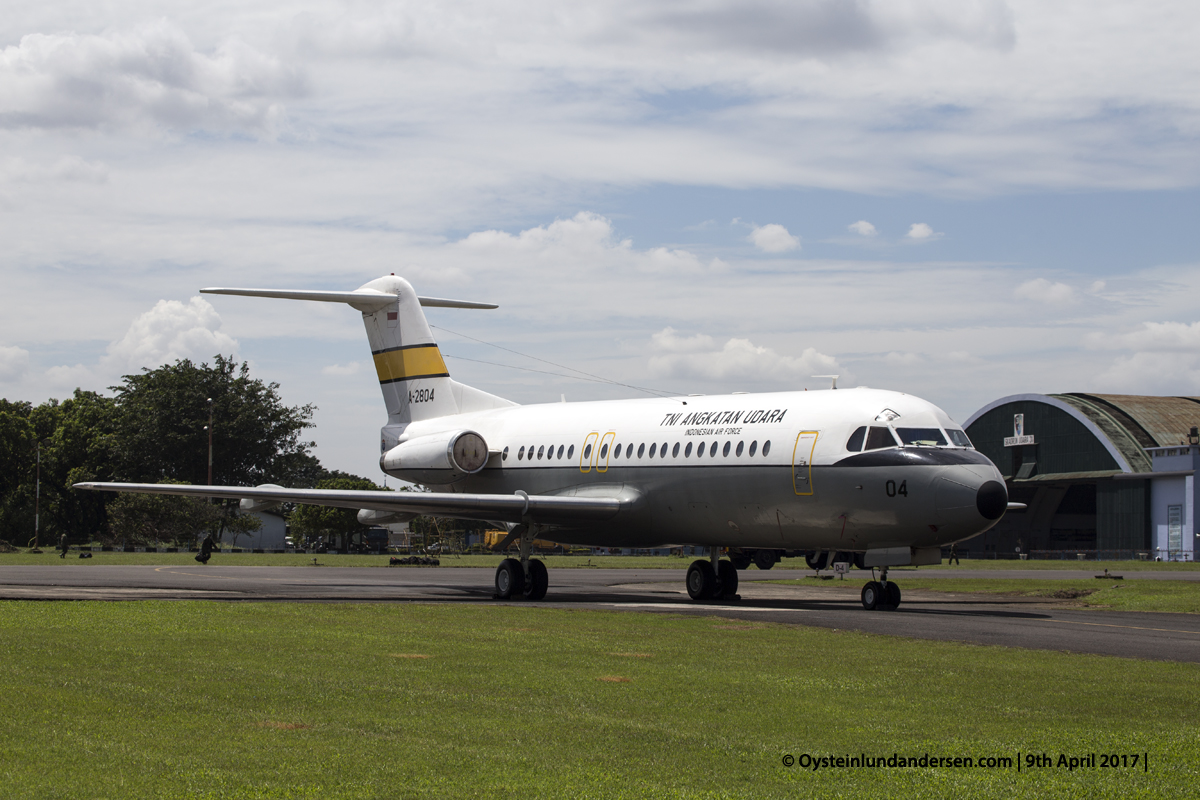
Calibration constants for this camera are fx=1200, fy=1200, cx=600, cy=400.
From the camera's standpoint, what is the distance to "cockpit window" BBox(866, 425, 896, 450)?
23.0m

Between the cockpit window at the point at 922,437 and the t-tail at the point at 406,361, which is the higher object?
the t-tail at the point at 406,361

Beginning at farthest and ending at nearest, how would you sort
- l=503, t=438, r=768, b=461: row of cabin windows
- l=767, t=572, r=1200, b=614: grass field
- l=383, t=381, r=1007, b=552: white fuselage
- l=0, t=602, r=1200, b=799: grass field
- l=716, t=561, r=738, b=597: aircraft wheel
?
l=716, t=561, r=738, b=597: aircraft wheel < l=767, t=572, r=1200, b=614: grass field < l=503, t=438, r=768, b=461: row of cabin windows < l=383, t=381, r=1007, b=552: white fuselage < l=0, t=602, r=1200, b=799: grass field

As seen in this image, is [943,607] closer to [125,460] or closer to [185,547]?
[185,547]

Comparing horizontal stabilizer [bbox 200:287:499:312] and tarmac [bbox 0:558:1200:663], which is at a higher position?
horizontal stabilizer [bbox 200:287:499:312]

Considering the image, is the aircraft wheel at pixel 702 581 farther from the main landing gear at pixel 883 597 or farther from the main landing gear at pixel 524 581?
the main landing gear at pixel 883 597

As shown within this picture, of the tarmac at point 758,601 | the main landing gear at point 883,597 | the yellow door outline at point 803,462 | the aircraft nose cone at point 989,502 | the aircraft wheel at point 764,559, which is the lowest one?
the aircraft wheel at point 764,559

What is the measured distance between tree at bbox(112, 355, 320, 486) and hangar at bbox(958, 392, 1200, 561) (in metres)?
55.9

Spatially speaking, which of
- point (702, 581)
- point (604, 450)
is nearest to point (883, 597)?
point (702, 581)

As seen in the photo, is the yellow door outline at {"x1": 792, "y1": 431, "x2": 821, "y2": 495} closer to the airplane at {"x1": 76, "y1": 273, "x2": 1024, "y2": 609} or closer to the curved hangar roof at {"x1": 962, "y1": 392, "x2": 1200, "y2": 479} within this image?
the airplane at {"x1": 76, "y1": 273, "x2": 1024, "y2": 609}

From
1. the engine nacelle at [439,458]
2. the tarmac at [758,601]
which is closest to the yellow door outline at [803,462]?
the tarmac at [758,601]

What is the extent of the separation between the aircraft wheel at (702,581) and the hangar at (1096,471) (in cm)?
5170

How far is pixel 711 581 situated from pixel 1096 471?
57.1m

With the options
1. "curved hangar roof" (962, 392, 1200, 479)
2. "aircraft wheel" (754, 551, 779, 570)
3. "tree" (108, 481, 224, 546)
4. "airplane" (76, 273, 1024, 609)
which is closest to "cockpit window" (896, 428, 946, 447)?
"airplane" (76, 273, 1024, 609)

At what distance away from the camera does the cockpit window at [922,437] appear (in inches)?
902
